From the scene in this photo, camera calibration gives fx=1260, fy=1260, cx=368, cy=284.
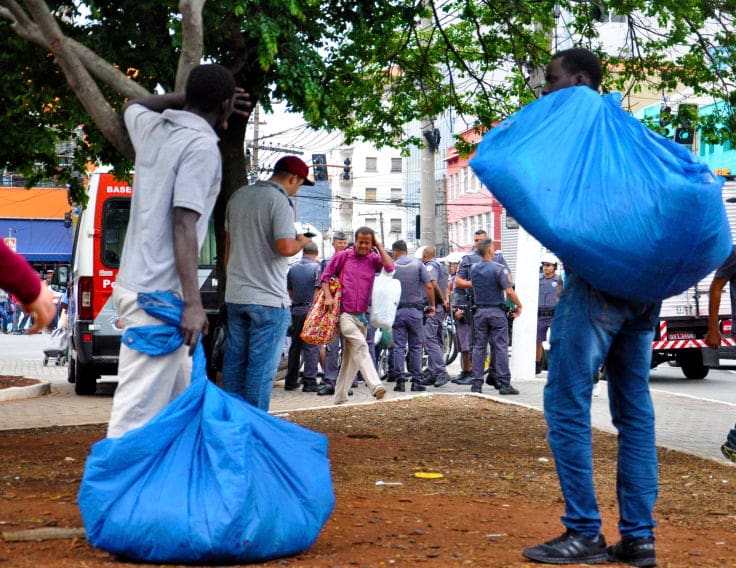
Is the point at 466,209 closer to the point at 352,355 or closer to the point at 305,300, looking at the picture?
the point at 305,300

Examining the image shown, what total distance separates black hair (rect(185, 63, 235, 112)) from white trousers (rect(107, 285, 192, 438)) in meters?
0.85

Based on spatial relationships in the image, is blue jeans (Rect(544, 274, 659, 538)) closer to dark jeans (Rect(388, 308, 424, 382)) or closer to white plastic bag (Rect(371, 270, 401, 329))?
white plastic bag (Rect(371, 270, 401, 329))

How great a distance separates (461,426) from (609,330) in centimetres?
591

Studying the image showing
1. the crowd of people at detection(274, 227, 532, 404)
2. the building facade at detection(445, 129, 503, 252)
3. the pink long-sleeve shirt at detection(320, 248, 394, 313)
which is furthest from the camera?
the building facade at detection(445, 129, 503, 252)

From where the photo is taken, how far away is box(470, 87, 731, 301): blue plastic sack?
4.48m

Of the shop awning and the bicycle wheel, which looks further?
the shop awning

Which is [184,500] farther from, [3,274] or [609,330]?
[609,330]

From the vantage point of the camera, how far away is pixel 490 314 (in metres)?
15.3

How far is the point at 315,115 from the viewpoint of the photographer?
8555 mm

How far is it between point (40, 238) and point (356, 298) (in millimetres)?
50191

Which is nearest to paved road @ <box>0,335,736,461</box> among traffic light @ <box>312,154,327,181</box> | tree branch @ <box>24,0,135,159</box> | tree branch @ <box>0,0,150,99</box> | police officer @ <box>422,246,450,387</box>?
police officer @ <box>422,246,450,387</box>

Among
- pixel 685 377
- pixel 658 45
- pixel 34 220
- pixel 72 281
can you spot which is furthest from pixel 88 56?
pixel 34 220

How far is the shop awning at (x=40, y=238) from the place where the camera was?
60059mm

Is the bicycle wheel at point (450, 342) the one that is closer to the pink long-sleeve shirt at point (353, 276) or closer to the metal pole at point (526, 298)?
the metal pole at point (526, 298)
